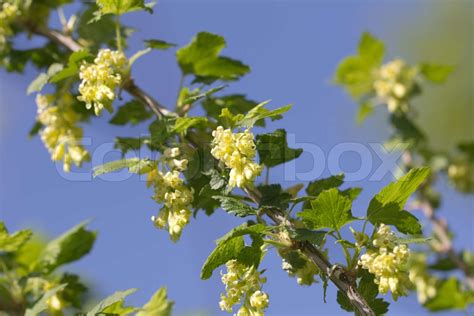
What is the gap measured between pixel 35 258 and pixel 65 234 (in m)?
0.16

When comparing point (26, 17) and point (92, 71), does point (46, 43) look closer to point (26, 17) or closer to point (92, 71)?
point (26, 17)

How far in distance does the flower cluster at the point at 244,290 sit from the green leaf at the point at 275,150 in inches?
12.8

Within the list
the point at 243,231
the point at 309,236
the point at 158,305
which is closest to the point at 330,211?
the point at 309,236

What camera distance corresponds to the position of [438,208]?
9.97 feet

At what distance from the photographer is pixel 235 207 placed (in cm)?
143

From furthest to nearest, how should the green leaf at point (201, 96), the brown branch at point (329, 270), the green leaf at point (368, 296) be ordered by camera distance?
1. the green leaf at point (201, 96)
2. the green leaf at point (368, 296)
3. the brown branch at point (329, 270)

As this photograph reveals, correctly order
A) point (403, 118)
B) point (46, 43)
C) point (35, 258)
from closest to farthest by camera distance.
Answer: point (35, 258) < point (46, 43) < point (403, 118)

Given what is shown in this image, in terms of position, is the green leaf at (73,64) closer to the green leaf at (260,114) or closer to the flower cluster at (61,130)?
the flower cluster at (61,130)

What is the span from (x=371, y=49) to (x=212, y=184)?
173cm

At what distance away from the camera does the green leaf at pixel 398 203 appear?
1414mm

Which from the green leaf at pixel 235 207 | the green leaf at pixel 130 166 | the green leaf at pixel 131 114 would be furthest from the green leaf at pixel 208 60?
the green leaf at pixel 235 207

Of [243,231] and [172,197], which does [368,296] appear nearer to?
[243,231]

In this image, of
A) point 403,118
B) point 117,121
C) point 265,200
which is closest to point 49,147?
point 117,121

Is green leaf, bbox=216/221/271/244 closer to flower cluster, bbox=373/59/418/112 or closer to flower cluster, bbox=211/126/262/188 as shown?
flower cluster, bbox=211/126/262/188
